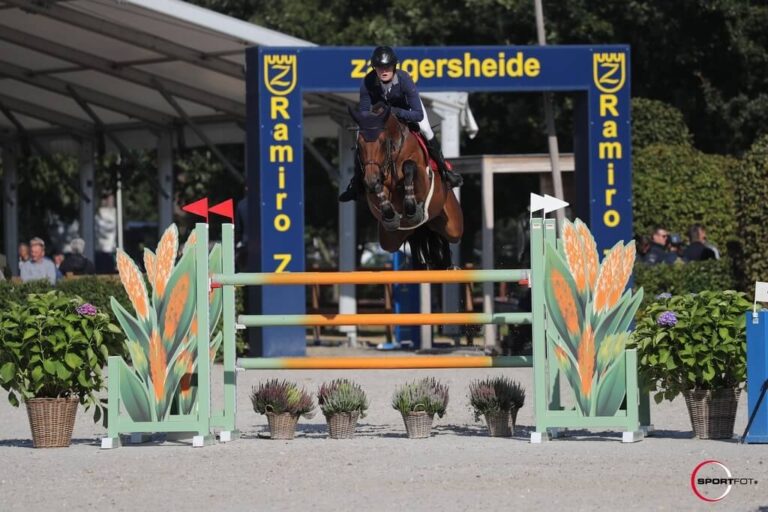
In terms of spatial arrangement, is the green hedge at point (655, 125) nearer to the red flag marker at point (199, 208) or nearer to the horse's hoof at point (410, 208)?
the horse's hoof at point (410, 208)

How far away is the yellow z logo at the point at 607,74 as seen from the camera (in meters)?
17.2

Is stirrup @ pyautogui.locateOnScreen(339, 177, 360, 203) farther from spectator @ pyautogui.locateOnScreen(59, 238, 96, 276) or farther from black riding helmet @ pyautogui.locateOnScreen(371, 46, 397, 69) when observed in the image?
spectator @ pyautogui.locateOnScreen(59, 238, 96, 276)

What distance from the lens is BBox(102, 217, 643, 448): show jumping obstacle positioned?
10.1m

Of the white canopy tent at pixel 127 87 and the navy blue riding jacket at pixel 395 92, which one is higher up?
the white canopy tent at pixel 127 87

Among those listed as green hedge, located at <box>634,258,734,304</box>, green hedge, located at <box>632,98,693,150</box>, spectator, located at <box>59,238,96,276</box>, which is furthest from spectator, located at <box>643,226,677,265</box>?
spectator, located at <box>59,238,96,276</box>

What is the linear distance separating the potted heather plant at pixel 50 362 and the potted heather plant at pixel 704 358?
3.78 meters

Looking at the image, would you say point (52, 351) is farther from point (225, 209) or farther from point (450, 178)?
Answer: point (450, 178)

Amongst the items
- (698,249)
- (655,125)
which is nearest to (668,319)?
(698,249)

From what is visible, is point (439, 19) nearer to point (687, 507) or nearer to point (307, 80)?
point (307, 80)

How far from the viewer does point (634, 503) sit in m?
7.62

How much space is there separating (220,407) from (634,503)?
6014mm

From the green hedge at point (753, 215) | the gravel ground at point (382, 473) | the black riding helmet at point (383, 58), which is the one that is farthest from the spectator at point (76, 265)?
the black riding helmet at point (383, 58)

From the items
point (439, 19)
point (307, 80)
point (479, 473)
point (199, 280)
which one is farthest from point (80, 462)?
point (439, 19)

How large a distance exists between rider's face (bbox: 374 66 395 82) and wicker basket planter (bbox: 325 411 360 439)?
2.37m
